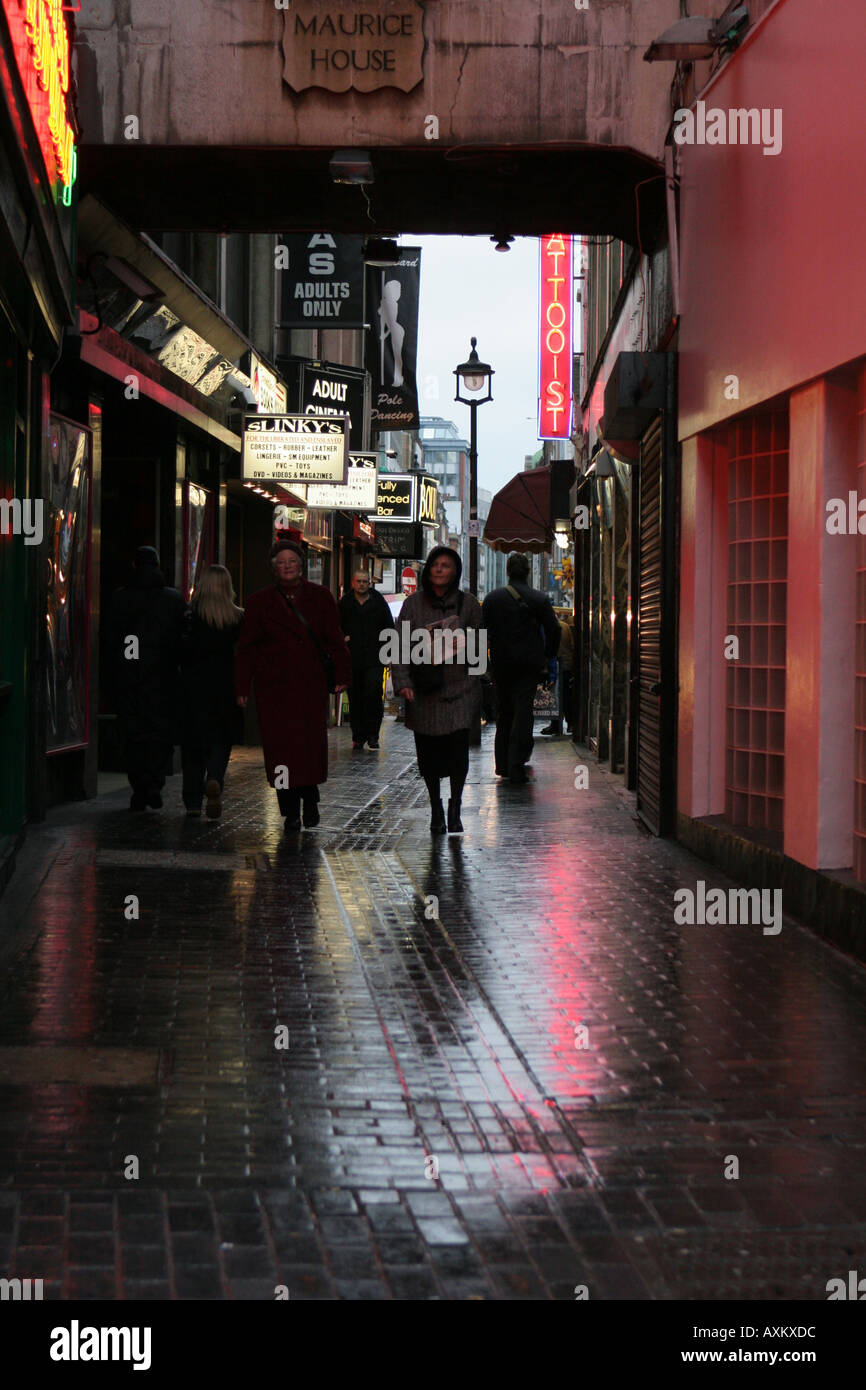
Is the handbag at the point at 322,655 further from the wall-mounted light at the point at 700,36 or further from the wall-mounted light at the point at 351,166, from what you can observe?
the wall-mounted light at the point at 700,36

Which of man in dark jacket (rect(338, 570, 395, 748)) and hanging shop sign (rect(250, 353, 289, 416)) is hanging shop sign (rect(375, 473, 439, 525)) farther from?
Answer: man in dark jacket (rect(338, 570, 395, 748))

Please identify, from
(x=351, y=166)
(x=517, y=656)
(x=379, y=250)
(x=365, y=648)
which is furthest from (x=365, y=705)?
(x=351, y=166)

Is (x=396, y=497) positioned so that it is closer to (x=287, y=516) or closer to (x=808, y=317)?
(x=287, y=516)

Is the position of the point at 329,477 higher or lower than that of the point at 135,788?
higher

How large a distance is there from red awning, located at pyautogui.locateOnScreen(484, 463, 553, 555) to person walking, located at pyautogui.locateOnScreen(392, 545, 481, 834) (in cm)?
1455

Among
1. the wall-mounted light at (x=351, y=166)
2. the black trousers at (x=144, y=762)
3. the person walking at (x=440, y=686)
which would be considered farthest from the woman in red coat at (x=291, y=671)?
the wall-mounted light at (x=351, y=166)

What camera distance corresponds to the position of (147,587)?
12.6 metres

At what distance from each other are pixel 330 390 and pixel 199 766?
13.3 m

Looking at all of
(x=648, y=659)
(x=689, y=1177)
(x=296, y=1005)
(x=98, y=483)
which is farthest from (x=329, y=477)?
(x=689, y=1177)

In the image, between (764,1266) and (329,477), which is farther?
(329,477)

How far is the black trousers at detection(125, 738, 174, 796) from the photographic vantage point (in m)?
12.3

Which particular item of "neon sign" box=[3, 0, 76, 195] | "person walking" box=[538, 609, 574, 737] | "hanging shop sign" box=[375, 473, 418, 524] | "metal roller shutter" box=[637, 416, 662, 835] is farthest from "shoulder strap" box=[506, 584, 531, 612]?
"hanging shop sign" box=[375, 473, 418, 524]
